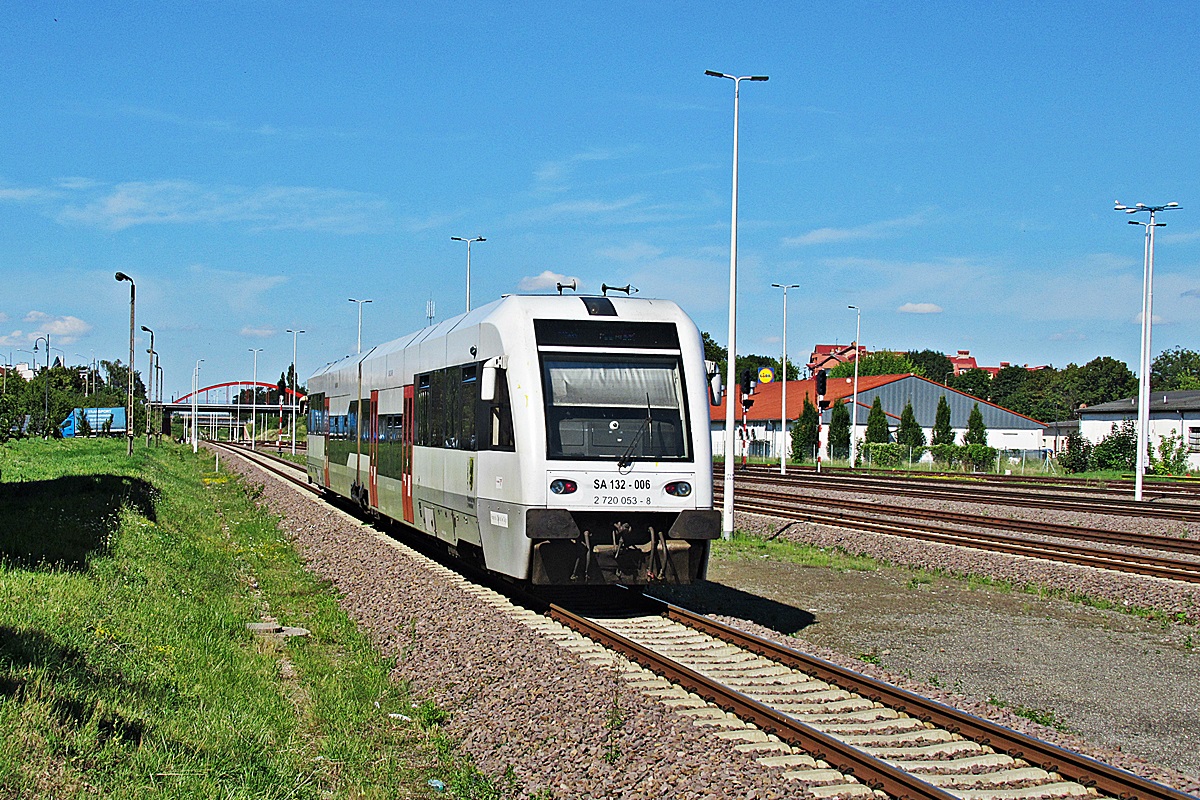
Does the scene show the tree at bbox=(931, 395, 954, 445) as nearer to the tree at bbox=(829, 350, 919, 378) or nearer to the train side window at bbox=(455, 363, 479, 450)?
the train side window at bbox=(455, 363, 479, 450)

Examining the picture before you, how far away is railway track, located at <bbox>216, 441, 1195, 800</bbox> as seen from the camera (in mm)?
6648

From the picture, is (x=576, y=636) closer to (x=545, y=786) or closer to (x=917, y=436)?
(x=545, y=786)

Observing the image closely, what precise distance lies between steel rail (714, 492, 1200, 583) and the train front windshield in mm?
8270

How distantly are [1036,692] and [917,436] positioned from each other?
193 feet

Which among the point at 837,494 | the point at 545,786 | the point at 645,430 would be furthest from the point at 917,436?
the point at 545,786

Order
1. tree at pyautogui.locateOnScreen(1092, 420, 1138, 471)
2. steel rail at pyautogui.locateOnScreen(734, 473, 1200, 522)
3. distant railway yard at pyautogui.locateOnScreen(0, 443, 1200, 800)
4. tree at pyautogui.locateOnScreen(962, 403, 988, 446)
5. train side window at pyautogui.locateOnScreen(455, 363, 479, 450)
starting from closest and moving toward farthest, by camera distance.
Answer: distant railway yard at pyautogui.locateOnScreen(0, 443, 1200, 800) < train side window at pyautogui.locateOnScreen(455, 363, 479, 450) < steel rail at pyautogui.locateOnScreen(734, 473, 1200, 522) < tree at pyautogui.locateOnScreen(1092, 420, 1138, 471) < tree at pyautogui.locateOnScreen(962, 403, 988, 446)

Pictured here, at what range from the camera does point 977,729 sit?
7609 millimetres

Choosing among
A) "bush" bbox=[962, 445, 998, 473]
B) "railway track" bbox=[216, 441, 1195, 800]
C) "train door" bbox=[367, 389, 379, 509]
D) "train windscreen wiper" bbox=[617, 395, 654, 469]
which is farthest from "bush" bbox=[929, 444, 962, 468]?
"railway track" bbox=[216, 441, 1195, 800]

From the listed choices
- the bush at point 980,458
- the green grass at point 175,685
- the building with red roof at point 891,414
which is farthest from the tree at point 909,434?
the green grass at point 175,685

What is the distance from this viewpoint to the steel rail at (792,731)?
6422mm

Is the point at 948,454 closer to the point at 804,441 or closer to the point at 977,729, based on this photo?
the point at 804,441

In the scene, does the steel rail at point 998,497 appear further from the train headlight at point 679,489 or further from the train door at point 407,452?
the train headlight at point 679,489

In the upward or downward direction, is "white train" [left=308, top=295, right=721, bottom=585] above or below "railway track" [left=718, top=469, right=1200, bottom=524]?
above

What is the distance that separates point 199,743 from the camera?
695 centimetres
